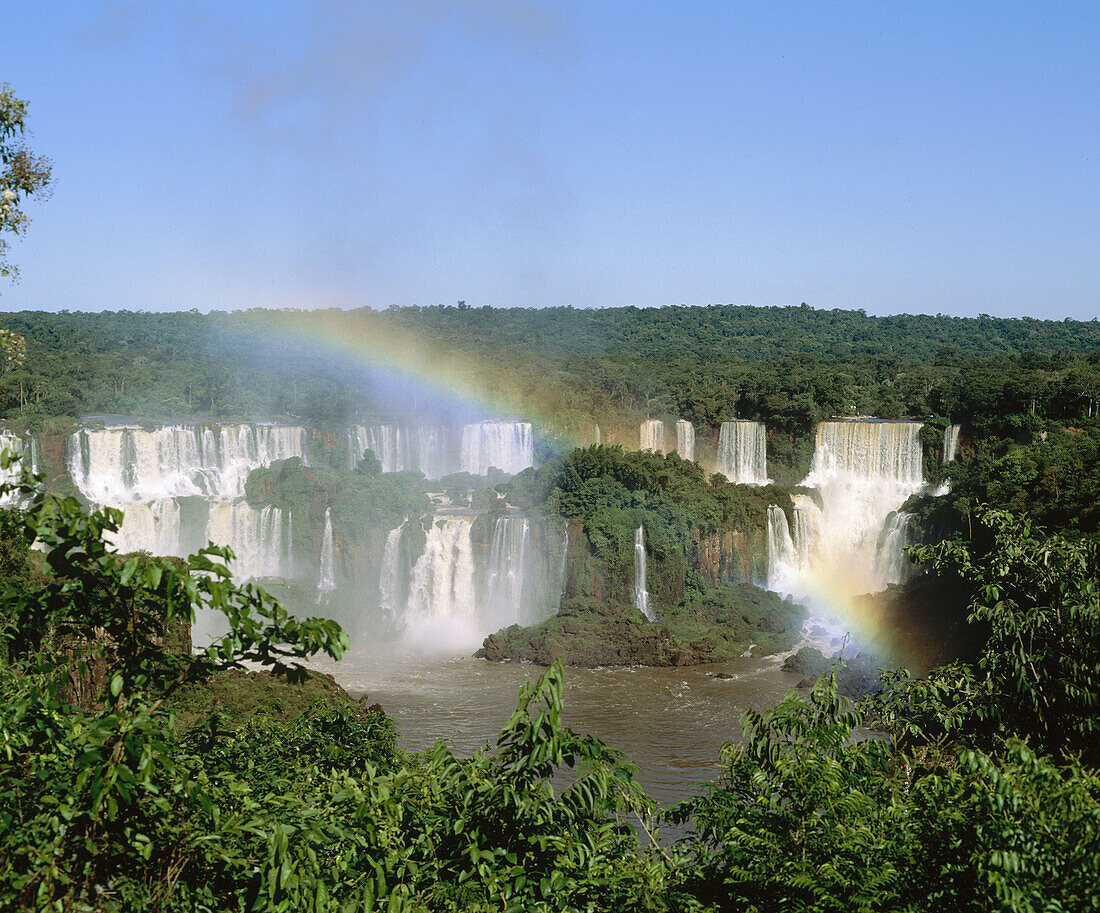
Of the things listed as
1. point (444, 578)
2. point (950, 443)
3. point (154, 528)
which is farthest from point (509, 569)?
point (950, 443)

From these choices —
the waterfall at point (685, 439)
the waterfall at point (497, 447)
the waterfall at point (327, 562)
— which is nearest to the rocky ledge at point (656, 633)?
the waterfall at point (327, 562)

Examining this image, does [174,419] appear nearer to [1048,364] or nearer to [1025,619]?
[1048,364]

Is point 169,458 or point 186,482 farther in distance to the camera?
point 186,482

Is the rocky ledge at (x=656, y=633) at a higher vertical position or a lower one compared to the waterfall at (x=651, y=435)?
lower

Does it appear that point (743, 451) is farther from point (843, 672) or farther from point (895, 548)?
point (843, 672)

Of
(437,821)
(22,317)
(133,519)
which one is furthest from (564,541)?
(22,317)

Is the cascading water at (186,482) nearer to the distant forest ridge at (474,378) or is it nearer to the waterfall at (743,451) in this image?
the distant forest ridge at (474,378)
